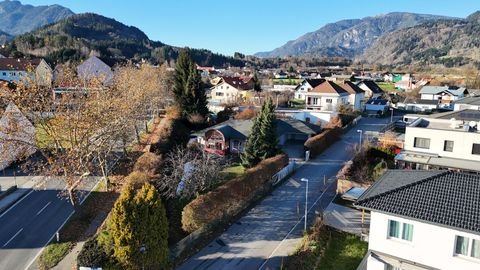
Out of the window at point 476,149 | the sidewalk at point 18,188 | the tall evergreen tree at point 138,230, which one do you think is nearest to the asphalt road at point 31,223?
the sidewalk at point 18,188

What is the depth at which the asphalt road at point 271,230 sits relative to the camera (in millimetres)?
19578

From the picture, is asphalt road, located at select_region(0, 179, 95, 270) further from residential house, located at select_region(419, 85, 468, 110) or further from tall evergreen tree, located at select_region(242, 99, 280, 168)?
residential house, located at select_region(419, 85, 468, 110)

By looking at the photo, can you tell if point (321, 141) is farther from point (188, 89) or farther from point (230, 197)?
point (230, 197)

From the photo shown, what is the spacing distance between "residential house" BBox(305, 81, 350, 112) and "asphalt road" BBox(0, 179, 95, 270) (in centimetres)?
4390

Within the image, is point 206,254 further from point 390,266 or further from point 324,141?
point 324,141

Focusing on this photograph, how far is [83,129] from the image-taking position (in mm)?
25891

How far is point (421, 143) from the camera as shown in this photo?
3291 centimetres

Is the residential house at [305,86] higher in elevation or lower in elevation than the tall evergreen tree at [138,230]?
higher

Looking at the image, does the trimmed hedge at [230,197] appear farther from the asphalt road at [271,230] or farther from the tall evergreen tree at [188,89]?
the tall evergreen tree at [188,89]

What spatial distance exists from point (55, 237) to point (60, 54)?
103336mm

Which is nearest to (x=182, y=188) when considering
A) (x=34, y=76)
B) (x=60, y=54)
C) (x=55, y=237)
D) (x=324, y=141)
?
Result: (x=55, y=237)

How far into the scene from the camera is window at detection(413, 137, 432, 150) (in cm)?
3256

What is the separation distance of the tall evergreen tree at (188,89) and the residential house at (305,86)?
33256 mm

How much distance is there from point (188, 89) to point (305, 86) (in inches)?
1553
